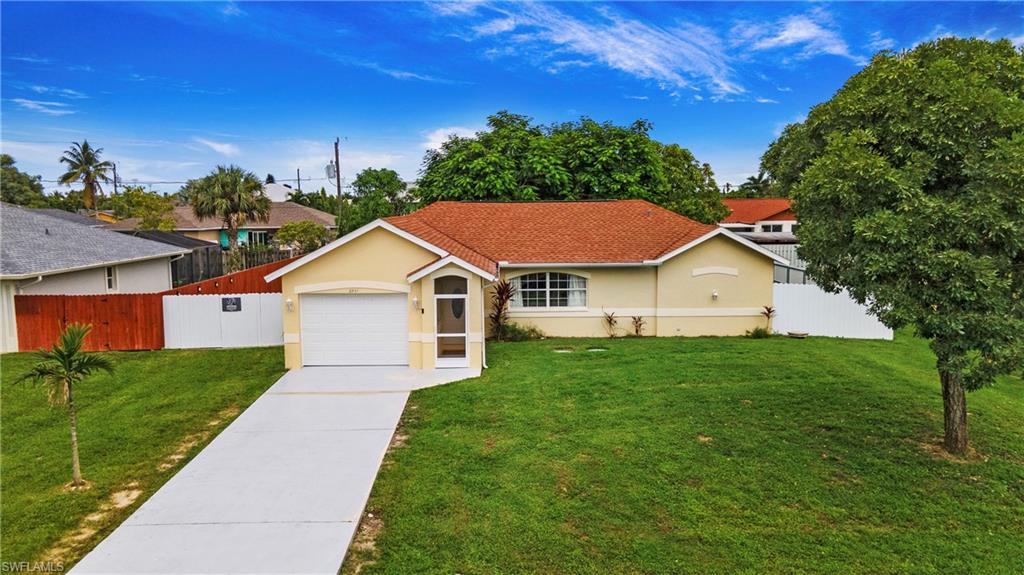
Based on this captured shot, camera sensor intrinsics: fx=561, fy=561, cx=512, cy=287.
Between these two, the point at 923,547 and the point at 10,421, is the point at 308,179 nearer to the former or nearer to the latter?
the point at 10,421

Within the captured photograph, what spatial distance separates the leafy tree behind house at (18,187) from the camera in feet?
211

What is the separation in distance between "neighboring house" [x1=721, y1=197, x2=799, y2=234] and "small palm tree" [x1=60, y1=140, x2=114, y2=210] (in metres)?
68.2

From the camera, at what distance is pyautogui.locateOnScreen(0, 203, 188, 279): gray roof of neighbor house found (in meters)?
15.9

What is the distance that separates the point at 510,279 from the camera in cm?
1838

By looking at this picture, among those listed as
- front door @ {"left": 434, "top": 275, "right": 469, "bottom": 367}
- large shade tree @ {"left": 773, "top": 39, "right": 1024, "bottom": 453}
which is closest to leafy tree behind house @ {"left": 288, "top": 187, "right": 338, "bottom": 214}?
front door @ {"left": 434, "top": 275, "right": 469, "bottom": 367}

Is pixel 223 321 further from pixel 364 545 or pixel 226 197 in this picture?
pixel 226 197

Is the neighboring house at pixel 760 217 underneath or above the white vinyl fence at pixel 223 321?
above

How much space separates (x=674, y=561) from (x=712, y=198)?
38291 mm

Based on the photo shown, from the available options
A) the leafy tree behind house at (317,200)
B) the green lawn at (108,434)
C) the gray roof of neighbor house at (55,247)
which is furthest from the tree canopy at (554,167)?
the leafy tree behind house at (317,200)

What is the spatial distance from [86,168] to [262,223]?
3418 cm

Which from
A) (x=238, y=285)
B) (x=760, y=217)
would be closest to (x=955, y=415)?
(x=238, y=285)

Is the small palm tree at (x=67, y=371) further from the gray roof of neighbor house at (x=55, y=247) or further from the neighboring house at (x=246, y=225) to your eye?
the neighboring house at (x=246, y=225)

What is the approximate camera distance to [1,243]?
16.8 meters

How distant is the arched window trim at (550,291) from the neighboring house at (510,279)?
4 cm
